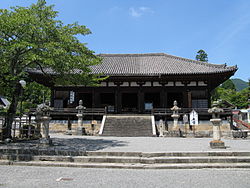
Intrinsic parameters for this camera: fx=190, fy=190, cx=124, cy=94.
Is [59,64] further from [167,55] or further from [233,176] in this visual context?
[167,55]

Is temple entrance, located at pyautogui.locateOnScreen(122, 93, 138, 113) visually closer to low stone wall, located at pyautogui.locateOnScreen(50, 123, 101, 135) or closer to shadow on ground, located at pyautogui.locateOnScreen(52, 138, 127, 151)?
low stone wall, located at pyautogui.locateOnScreen(50, 123, 101, 135)

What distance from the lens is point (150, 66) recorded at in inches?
891

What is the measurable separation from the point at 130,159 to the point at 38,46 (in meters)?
5.83

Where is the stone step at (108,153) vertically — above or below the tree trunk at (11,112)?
below

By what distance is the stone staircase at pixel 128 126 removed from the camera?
15.5 metres

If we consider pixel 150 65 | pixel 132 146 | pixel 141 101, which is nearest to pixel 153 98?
pixel 141 101

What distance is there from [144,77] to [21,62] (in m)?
11.9

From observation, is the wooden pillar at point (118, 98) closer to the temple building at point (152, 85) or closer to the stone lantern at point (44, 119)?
the temple building at point (152, 85)

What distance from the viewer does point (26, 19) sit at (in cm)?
722

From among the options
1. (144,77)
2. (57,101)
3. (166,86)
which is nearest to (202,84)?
(166,86)

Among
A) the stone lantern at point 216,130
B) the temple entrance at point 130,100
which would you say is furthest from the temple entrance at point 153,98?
the stone lantern at point 216,130

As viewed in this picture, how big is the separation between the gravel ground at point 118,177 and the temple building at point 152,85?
13.2 meters

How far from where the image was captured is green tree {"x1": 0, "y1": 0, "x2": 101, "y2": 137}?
288 inches

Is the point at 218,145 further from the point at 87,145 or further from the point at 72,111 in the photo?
the point at 72,111
